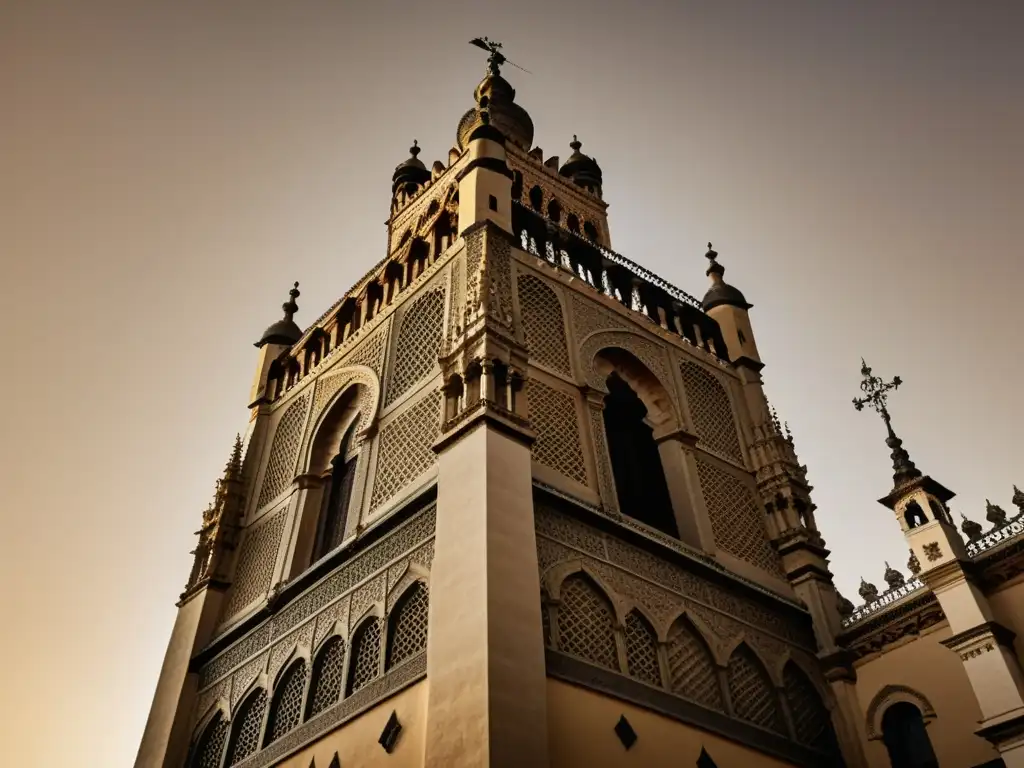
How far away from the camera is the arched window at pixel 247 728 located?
415 inches

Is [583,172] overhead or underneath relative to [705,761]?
overhead

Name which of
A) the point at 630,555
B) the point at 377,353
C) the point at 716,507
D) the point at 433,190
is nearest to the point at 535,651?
the point at 630,555

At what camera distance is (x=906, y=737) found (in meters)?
10.3

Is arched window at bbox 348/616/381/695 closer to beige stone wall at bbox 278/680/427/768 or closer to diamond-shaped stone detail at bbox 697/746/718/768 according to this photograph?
beige stone wall at bbox 278/680/427/768

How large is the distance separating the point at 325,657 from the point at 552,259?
20.3ft

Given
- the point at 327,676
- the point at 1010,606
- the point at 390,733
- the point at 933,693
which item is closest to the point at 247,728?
the point at 327,676

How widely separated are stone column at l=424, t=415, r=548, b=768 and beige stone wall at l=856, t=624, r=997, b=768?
4.52 m

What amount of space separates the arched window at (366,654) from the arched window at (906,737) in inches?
215

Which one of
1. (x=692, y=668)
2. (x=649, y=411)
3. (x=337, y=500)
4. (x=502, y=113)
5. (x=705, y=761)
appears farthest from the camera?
(x=502, y=113)

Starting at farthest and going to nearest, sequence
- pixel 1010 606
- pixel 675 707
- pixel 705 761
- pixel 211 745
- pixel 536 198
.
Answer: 1. pixel 536 198
2. pixel 211 745
3. pixel 1010 606
4. pixel 675 707
5. pixel 705 761

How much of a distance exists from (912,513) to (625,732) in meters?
4.87

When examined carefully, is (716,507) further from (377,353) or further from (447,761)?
(447,761)

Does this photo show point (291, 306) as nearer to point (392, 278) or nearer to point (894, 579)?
point (392, 278)

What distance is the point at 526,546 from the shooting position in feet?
28.4
